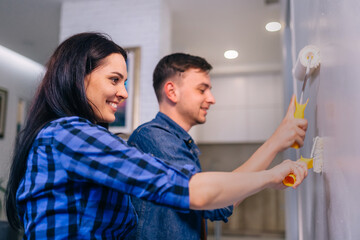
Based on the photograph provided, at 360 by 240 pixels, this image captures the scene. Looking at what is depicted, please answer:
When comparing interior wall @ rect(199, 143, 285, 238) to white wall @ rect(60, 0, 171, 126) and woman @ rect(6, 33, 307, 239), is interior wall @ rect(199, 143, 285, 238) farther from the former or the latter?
woman @ rect(6, 33, 307, 239)

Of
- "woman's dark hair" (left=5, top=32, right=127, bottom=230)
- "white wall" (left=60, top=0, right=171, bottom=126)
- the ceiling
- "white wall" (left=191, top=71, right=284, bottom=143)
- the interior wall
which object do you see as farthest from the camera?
"white wall" (left=191, top=71, right=284, bottom=143)

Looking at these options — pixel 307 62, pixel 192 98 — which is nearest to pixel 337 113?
pixel 307 62

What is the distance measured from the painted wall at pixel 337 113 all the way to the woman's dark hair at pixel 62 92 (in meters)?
0.48

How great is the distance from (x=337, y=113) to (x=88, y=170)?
0.45m

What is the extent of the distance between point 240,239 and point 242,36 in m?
2.66

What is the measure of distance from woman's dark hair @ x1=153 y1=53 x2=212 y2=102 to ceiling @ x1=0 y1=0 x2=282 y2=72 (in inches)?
85.0

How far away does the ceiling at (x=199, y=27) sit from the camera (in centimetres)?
349

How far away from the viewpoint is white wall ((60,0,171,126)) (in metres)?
3.13

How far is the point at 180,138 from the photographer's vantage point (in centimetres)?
121

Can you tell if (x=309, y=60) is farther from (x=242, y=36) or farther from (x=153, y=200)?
(x=242, y=36)

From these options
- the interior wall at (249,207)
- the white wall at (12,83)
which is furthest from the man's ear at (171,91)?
the interior wall at (249,207)

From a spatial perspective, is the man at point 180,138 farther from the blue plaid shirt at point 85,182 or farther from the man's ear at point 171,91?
the blue plaid shirt at point 85,182

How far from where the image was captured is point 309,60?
2.96 ft

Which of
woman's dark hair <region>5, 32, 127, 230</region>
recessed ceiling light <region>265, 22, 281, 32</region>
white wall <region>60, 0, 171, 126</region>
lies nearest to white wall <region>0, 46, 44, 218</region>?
white wall <region>60, 0, 171, 126</region>
